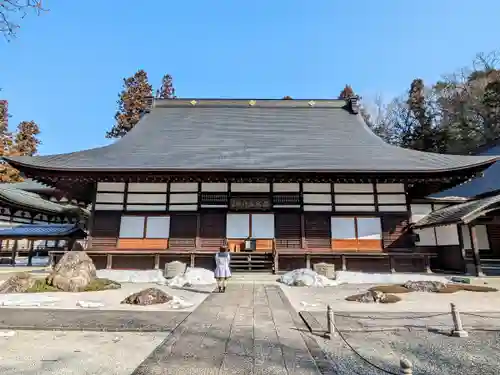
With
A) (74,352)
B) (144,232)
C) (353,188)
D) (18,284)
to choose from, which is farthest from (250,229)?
(74,352)

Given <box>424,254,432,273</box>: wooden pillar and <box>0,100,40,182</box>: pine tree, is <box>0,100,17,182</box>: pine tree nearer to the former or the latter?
<box>0,100,40,182</box>: pine tree

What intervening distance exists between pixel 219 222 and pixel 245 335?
8.26m

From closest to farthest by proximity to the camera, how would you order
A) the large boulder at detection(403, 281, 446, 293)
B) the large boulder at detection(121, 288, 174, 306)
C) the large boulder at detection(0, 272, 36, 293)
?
the large boulder at detection(121, 288, 174, 306) → the large boulder at detection(0, 272, 36, 293) → the large boulder at detection(403, 281, 446, 293)

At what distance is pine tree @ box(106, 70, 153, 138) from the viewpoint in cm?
2848

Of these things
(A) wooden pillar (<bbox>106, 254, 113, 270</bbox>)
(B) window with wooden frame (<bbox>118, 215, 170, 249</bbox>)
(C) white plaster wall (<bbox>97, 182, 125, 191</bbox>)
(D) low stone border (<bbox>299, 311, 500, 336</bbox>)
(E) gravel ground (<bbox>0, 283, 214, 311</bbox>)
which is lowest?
(E) gravel ground (<bbox>0, 283, 214, 311</bbox>)

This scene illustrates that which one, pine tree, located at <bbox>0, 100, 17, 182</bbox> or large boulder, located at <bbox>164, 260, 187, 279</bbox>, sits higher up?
pine tree, located at <bbox>0, 100, 17, 182</bbox>

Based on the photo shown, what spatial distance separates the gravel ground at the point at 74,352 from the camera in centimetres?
261

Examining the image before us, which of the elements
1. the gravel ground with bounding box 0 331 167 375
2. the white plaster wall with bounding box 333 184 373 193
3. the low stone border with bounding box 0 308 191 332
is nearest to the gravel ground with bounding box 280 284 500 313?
the low stone border with bounding box 0 308 191 332

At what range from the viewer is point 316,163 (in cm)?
1133

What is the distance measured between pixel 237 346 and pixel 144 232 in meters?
9.37

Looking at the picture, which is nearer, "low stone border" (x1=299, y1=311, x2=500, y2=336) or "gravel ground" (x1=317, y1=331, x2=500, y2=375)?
"gravel ground" (x1=317, y1=331, x2=500, y2=375)

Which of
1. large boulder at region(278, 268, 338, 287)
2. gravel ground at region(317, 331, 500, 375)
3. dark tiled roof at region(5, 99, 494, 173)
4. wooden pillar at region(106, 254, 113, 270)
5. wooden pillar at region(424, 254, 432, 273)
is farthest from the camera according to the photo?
dark tiled roof at region(5, 99, 494, 173)

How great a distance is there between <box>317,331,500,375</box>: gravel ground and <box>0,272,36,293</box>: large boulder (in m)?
7.34

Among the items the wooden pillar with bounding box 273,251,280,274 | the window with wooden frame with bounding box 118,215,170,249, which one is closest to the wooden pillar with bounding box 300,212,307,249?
the wooden pillar with bounding box 273,251,280,274
